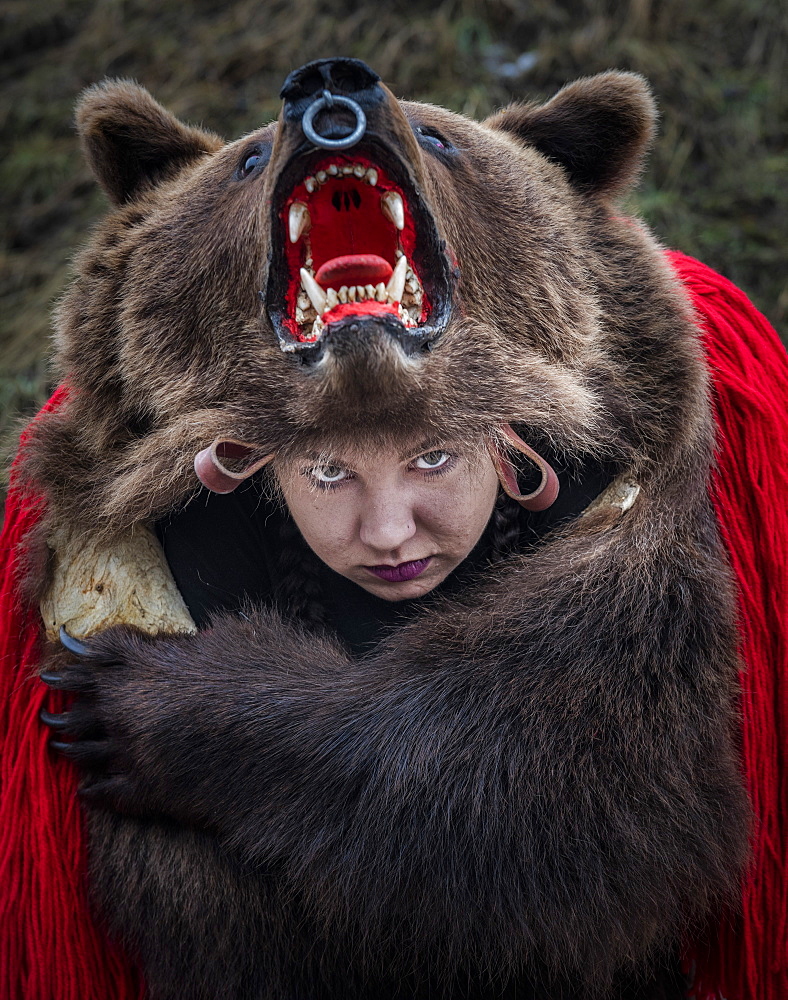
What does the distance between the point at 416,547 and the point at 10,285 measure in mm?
3597

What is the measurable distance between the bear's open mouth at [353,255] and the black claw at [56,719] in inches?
35.7

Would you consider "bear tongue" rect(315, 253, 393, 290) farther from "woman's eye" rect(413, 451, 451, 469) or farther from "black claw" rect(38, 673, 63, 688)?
"black claw" rect(38, 673, 63, 688)

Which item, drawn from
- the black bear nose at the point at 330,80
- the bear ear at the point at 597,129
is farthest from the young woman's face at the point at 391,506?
the bear ear at the point at 597,129

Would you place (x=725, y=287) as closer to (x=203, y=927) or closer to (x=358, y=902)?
(x=358, y=902)

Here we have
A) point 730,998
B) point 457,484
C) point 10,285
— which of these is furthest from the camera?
point 10,285

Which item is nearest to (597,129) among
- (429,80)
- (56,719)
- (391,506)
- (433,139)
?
(433,139)

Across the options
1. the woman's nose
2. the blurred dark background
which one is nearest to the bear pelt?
the woman's nose

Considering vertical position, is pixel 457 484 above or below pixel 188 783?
above

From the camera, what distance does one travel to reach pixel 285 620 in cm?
216

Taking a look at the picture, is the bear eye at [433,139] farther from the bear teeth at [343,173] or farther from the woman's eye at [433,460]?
the woman's eye at [433,460]

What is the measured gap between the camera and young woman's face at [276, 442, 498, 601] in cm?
193

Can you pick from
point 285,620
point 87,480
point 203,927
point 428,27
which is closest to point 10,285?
point 428,27

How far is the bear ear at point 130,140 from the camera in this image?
2.26m

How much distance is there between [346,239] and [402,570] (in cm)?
65
